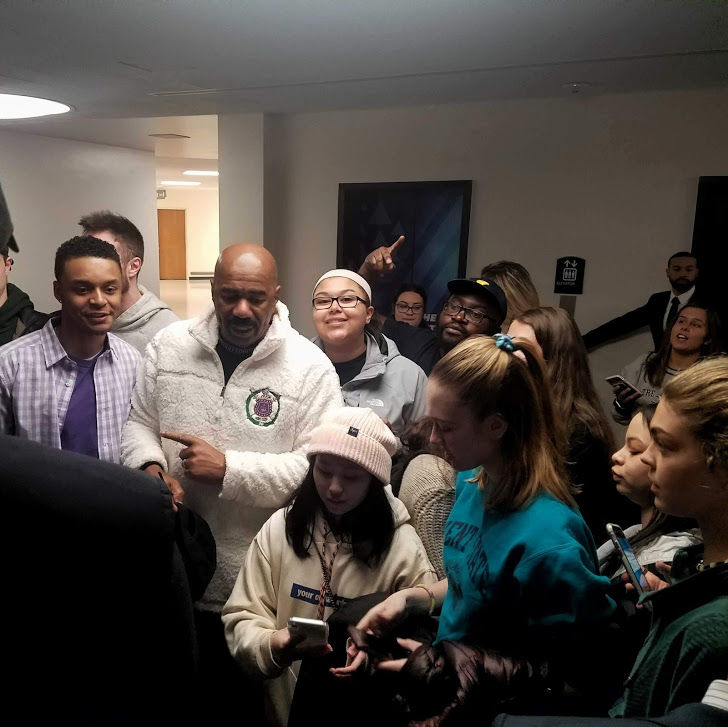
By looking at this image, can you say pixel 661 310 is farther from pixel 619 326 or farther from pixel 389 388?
pixel 389 388

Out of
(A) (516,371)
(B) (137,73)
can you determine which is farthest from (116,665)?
(B) (137,73)

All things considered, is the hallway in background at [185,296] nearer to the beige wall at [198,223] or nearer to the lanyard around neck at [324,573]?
the beige wall at [198,223]

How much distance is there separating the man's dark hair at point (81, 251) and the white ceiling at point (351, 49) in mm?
690

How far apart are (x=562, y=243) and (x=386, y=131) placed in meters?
1.52

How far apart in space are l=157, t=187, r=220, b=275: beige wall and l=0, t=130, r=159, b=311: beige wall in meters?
9.28

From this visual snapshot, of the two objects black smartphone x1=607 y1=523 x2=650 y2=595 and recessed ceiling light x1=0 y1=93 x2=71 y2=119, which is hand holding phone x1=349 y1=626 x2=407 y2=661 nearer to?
black smartphone x1=607 y1=523 x2=650 y2=595

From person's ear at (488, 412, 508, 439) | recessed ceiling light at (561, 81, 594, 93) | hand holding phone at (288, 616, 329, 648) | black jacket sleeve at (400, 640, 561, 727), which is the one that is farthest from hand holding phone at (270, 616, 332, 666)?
recessed ceiling light at (561, 81, 594, 93)

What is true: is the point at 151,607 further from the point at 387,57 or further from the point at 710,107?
the point at 710,107

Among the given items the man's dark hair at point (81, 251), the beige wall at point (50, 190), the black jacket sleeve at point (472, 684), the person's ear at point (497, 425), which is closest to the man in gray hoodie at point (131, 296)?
the man's dark hair at point (81, 251)

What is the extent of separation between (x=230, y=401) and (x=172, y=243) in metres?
14.7

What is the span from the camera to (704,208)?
3.38 meters

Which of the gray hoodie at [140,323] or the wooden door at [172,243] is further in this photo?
the wooden door at [172,243]

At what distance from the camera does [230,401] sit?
5.81 feet

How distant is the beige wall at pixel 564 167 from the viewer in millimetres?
3461
